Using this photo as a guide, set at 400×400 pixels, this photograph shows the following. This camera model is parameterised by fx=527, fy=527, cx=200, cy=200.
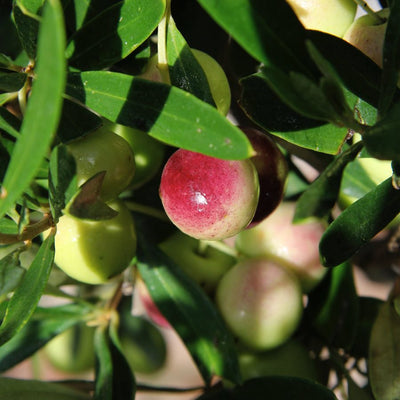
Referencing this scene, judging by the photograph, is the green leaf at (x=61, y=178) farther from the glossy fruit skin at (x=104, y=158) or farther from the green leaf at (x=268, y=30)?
the green leaf at (x=268, y=30)

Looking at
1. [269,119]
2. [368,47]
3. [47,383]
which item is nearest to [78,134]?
[269,119]

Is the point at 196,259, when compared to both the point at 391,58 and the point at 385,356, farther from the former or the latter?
the point at 391,58

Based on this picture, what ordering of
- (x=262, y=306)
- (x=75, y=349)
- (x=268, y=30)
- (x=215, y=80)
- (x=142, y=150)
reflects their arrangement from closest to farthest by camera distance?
(x=268, y=30) → (x=215, y=80) → (x=142, y=150) → (x=262, y=306) → (x=75, y=349)


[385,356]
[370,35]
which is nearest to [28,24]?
[370,35]

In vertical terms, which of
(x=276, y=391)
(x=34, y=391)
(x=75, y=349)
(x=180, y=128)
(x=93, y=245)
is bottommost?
(x=75, y=349)

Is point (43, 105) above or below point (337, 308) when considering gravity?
above

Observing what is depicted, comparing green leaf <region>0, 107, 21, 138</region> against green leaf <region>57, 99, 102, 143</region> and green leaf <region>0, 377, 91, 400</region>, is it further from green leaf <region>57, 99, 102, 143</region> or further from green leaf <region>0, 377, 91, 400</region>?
green leaf <region>0, 377, 91, 400</region>

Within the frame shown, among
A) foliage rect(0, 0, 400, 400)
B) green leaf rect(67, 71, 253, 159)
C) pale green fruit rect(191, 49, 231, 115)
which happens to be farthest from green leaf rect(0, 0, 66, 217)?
pale green fruit rect(191, 49, 231, 115)
